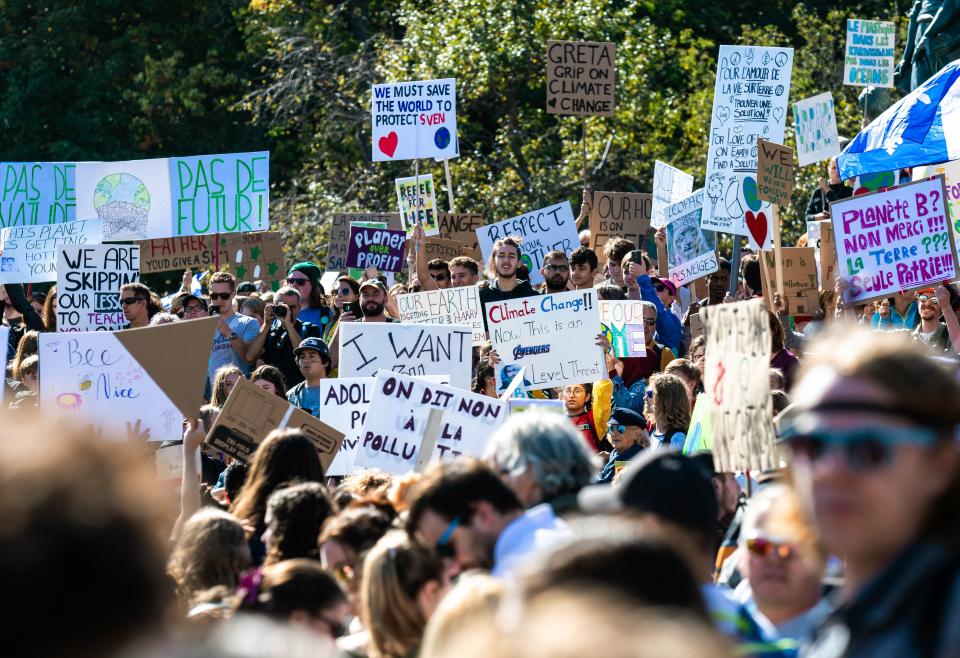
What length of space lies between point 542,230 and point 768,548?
9973mm

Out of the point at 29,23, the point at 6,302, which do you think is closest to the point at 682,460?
the point at 6,302

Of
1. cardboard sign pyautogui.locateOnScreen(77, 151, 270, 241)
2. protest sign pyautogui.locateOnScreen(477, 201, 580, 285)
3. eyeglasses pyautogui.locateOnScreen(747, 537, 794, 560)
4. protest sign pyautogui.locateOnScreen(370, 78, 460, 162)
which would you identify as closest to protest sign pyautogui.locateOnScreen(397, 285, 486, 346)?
protest sign pyautogui.locateOnScreen(477, 201, 580, 285)

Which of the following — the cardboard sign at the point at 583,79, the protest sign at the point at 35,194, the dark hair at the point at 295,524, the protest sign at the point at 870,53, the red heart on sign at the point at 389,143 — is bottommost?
the dark hair at the point at 295,524

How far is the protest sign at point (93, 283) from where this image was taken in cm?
1116

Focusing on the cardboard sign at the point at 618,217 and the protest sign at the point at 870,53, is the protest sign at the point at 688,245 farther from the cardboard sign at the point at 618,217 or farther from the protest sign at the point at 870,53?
the protest sign at the point at 870,53

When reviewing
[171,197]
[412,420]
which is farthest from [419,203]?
[412,420]

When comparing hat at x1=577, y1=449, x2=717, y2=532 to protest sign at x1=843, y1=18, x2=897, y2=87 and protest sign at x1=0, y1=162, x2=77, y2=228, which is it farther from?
protest sign at x1=843, y1=18, x2=897, y2=87

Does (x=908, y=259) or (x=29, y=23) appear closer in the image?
(x=908, y=259)

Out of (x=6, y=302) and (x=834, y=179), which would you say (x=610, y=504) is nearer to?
(x=834, y=179)

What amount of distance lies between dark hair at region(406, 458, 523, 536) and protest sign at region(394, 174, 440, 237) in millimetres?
11023

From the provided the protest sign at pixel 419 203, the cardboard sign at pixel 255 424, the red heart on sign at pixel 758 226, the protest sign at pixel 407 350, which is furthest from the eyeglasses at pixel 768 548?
the protest sign at pixel 419 203

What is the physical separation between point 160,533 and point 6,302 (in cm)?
1310

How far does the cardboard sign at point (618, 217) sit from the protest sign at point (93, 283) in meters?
4.42

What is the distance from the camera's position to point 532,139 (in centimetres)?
2222
